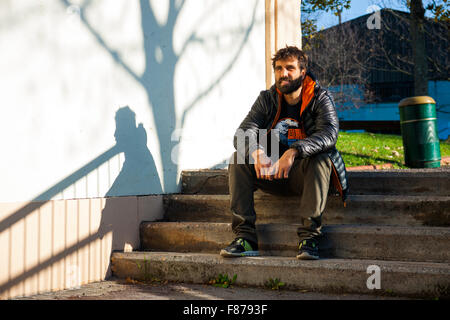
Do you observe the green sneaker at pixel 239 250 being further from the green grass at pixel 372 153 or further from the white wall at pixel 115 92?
the green grass at pixel 372 153

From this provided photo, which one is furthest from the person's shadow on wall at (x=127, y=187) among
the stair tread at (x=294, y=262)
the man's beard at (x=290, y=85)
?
the man's beard at (x=290, y=85)

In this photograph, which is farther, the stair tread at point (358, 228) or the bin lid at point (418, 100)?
the bin lid at point (418, 100)

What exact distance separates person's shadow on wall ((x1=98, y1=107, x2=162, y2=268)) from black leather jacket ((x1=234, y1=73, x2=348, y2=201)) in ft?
3.28

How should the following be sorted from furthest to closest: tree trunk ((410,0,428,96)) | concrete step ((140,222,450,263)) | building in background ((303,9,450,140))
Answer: building in background ((303,9,450,140)), tree trunk ((410,0,428,96)), concrete step ((140,222,450,263))

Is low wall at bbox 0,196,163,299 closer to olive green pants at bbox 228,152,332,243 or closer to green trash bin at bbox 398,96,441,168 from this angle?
olive green pants at bbox 228,152,332,243

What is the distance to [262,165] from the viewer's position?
399 centimetres

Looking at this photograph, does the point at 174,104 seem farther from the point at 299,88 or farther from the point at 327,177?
the point at 327,177

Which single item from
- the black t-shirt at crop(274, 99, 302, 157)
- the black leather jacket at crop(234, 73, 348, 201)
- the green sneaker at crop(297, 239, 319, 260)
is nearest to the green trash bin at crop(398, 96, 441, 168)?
the black leather jacket at crop(234, 73, 348, 201)

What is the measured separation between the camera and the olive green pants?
149 inches

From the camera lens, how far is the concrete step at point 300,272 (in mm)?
3332

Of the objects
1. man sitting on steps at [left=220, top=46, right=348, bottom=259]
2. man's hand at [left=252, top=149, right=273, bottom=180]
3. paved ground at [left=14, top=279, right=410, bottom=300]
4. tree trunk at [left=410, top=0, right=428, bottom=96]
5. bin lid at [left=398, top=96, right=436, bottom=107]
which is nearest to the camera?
paved ground at [left=14, top=279, right=410, bottom=300]
